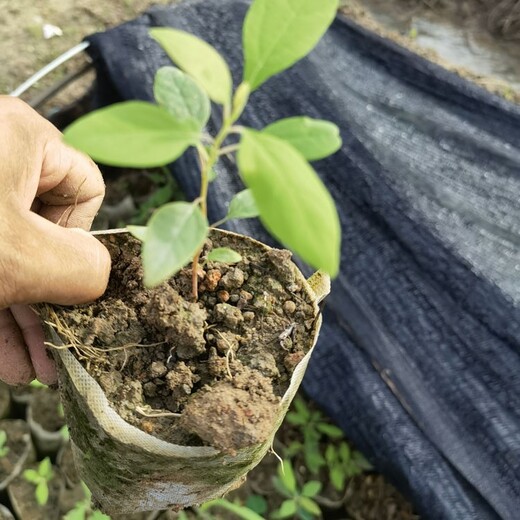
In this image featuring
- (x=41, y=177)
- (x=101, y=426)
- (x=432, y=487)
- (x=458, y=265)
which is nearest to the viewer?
(x=101, y=426)

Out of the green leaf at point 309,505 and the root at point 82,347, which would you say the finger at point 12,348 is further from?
the green leaf at point 309,505

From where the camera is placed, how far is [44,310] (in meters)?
0.71

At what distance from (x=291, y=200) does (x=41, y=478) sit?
3.94 ft

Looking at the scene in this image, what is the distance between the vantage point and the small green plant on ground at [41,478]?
1261 mm

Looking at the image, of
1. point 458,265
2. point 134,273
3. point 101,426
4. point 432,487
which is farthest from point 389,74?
point 101,426

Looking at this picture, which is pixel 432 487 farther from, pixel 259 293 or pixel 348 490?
pixel 259 293

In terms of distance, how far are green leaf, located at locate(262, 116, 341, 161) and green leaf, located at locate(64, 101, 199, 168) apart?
8 centimetres

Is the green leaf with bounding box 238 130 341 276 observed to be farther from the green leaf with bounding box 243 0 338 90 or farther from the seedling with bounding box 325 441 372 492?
the seedling with bounding box 325 441 372 492

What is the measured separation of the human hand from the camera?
65 cm

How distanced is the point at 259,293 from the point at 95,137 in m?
0.38

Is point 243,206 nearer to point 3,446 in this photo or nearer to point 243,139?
point 243,139

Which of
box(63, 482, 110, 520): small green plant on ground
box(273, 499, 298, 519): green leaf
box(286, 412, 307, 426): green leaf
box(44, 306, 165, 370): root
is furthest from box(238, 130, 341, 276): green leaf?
box(286, 412, 307, 426): green leaf

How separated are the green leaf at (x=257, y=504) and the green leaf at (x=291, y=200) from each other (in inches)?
47.5

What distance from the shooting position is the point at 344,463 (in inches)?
58.6
